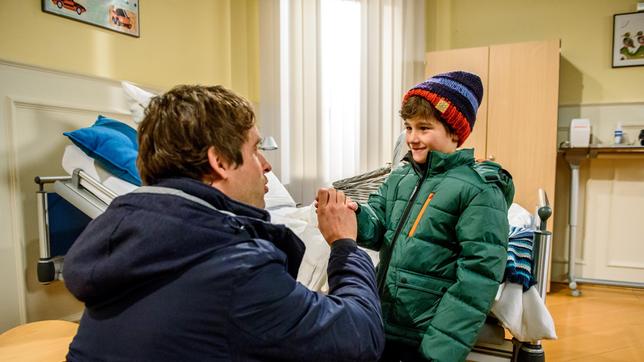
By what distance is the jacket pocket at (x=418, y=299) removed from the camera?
939mm

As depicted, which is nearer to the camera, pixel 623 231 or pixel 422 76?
pixel 623 231

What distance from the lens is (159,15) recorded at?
2.58m

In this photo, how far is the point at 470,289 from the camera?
34.7 inches

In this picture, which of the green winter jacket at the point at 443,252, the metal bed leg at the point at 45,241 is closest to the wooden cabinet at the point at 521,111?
the green winter jacket at the point at 443,252

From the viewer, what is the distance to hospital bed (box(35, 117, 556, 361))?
1114mm

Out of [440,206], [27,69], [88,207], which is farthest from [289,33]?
[440,206]

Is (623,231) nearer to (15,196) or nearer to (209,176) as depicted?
(209,176)

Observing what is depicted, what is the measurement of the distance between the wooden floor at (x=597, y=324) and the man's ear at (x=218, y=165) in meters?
1.93

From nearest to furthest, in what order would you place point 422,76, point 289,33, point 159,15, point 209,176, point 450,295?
point 209,176 < point 450,295 < point 159,15 < point 289,33 < point 422,76

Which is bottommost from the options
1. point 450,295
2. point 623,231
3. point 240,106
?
point 623,231

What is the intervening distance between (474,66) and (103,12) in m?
2.43

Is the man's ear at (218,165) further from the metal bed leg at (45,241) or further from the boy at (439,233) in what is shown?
the metal bed leg at (45,241)

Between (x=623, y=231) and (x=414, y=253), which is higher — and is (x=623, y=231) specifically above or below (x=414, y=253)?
below

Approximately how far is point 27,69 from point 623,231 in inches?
154
